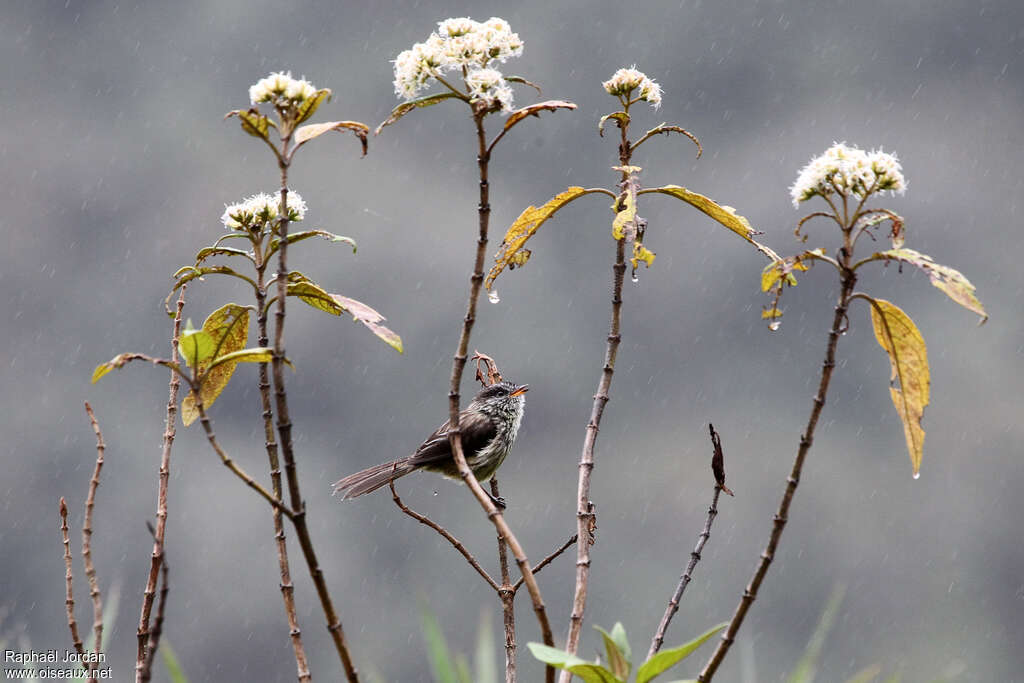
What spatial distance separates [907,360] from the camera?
57.5 inches

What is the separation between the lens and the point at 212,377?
5.53 feet

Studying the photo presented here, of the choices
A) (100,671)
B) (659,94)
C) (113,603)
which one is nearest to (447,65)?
(659,94)

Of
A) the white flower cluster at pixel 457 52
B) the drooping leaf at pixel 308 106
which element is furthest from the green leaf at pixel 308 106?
the white flower cluster at pixel 457 52

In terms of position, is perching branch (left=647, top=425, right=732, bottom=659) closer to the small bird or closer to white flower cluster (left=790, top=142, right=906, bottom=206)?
white flower cluster (left=790, top=142, right=906, bottom=206)

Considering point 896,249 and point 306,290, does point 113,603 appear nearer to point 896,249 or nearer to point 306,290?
point 306,290

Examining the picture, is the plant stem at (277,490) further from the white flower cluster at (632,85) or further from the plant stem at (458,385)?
the white flower cluster at (632,85)

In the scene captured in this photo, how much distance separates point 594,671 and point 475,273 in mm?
559

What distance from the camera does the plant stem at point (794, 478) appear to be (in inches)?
49.8

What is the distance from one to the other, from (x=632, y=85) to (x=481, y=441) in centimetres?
198

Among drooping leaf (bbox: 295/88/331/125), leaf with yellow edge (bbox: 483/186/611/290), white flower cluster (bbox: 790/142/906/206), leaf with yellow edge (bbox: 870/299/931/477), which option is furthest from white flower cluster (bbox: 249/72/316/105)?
leaf with yellow edge (bbox: 870/299/931/477)

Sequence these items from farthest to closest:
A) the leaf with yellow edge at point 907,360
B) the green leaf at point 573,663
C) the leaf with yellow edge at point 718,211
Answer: the leaf with yellow edge at point 718,211
the leaf with yellow edge at point 907,360
the green leaf at point 573,663

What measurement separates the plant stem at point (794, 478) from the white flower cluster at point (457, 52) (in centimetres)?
55

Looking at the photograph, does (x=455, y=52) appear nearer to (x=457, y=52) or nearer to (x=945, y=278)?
(x=457, y=52)

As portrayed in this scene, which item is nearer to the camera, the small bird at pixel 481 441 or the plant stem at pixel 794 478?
the plant stem at pixel 794 478
